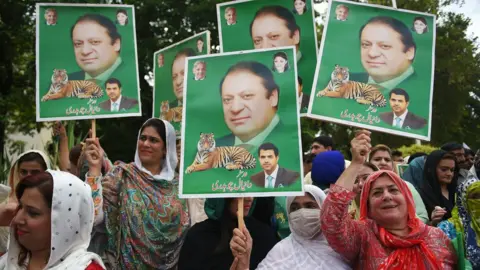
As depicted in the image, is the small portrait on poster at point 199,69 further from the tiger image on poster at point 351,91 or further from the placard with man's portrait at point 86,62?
the placard with man's portrait at point 86,62

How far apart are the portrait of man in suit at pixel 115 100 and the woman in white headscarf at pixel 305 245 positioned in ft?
6.11

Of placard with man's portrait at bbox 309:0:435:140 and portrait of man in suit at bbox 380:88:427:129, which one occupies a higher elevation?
placard with man's portrait at bbox 309:0:435:140

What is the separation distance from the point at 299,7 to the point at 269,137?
2.11 metres

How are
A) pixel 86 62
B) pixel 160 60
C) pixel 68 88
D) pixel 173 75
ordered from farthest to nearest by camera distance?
pixel 160 60, pixel 173 75, pixel 86 62, pixel 68 88

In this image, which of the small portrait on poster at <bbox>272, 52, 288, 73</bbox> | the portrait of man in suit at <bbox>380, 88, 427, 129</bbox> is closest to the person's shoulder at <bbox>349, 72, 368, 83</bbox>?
the portrait of man in suit at <bbox>380, 88, 427, 129</bbox>

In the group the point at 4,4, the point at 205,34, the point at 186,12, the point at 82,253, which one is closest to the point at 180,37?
the point at 186,12

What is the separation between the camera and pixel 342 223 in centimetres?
346

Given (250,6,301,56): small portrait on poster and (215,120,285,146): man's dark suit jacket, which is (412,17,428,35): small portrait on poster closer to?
(250,6,301,56): small portrait on poster

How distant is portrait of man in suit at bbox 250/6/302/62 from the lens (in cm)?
552

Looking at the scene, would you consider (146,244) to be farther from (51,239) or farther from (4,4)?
(4,4)

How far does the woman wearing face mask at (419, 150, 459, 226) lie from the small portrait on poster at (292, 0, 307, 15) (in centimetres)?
188

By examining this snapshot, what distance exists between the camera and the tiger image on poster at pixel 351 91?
4.32m

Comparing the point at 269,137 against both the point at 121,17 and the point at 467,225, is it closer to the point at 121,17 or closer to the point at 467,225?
the point at 467,225

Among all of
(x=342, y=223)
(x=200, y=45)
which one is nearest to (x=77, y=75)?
(x=200, y=45)
